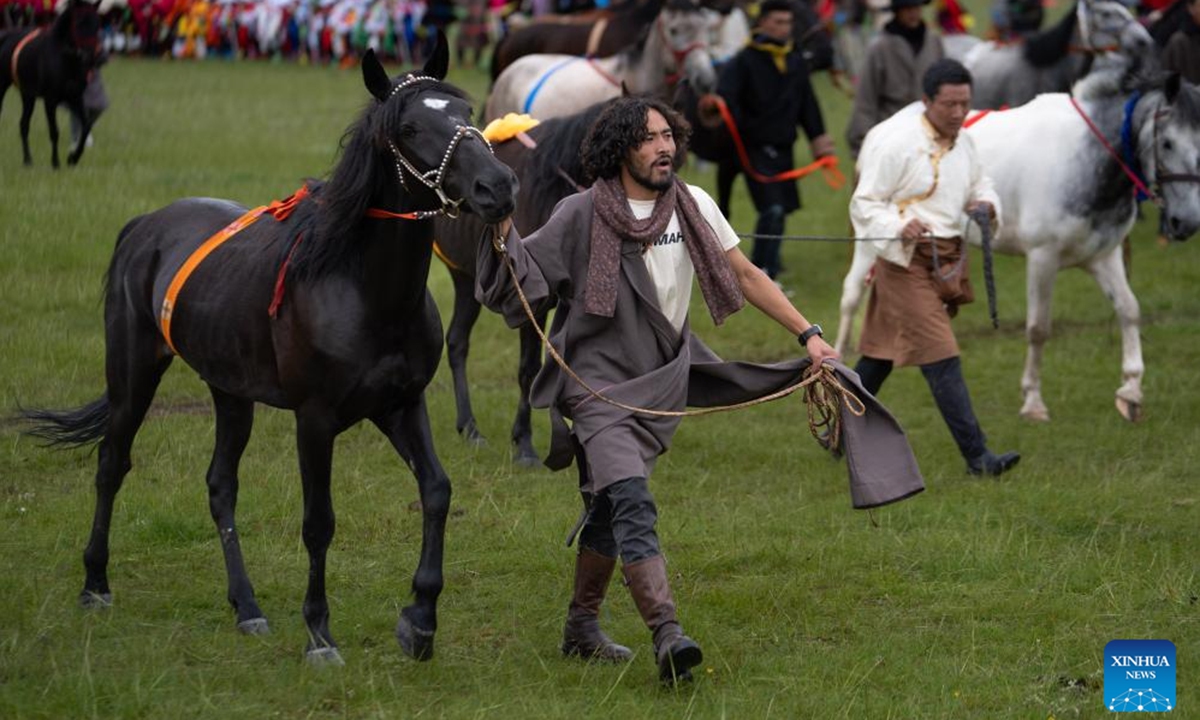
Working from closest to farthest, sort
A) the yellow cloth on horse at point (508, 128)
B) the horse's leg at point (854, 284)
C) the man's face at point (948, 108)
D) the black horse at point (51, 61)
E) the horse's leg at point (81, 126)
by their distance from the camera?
the man's face at point (948, 108) < the yellow cloth on horse at point (508, 128) < the horse's leg at point (854, 284) < the black horse at point (51, 61) < the horse's leg at point (81, 126)

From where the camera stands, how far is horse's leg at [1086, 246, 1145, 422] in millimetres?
9375

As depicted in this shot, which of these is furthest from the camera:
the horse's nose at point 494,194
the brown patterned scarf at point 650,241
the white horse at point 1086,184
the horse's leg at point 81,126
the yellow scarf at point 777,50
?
the horse's leg at point 81,126

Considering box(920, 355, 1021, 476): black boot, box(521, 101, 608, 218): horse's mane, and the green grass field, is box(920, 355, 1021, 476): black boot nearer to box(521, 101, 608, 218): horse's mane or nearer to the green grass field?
the green grass field

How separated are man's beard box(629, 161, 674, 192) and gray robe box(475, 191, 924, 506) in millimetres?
167

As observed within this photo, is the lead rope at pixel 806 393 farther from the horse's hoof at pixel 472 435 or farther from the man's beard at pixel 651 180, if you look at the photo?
the horse's hoof at pixel 472 435

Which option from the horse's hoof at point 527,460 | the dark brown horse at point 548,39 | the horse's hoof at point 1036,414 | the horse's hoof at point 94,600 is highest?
the horse's hoof at point 94,600

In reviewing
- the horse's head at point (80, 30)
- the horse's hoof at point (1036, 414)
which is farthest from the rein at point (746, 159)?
the horse's head at point (80, 30)

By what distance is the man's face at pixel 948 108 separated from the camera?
7.96 m

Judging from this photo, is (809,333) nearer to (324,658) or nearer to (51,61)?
(324,658)

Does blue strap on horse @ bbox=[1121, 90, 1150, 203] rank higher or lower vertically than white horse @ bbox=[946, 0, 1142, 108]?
higher

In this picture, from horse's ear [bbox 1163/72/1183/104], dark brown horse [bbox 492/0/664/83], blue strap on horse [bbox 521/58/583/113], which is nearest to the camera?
horse's ear [bbox 1163/72/1183/104]

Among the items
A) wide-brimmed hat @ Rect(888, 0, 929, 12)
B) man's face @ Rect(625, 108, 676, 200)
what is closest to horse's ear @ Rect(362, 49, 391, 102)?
man's face @ Rect(625, 108, 676, 200)

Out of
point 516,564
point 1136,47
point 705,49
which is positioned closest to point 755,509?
point 516,564

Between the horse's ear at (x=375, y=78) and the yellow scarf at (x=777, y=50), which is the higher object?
the horse's ear at (x=375, y=78)
